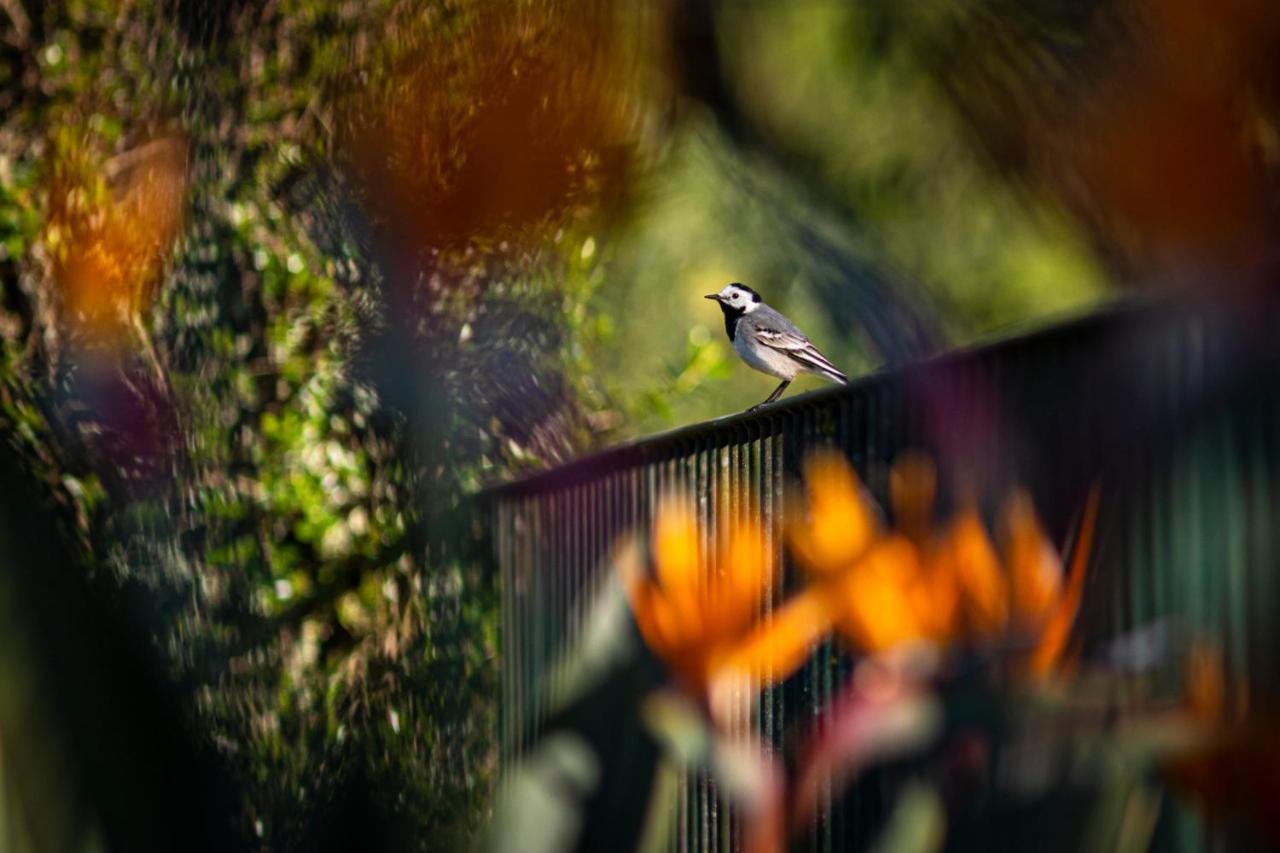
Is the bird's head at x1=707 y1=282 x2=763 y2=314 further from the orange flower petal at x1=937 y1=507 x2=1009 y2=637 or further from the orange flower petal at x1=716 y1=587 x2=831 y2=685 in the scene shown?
the orange flower petal at x1=937 y1=507 x2=1009 y2=637

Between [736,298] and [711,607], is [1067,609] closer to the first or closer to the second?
[711,607]

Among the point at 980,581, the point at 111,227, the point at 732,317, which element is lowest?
the point at 980,581

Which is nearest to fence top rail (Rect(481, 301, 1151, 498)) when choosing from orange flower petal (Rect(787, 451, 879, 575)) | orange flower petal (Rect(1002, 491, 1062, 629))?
orange flower petal (Rect(787, 451, 879, 575))

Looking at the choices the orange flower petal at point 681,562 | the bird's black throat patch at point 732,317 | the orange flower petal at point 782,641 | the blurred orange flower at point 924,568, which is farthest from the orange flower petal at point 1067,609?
the bird's black throat patch at point 732,317

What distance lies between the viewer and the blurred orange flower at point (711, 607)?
9.94 ft

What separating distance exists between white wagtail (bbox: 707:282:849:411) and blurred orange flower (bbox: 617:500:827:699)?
897 mm

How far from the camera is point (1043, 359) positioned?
236cm

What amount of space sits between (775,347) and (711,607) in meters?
1.37

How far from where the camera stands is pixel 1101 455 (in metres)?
2.25

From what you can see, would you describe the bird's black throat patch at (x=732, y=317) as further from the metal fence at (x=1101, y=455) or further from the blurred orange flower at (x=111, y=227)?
the blurred orange flower at (x=111, y=227)

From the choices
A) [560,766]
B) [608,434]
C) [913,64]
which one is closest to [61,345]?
[608,434]

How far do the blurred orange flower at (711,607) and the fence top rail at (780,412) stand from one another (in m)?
0.17

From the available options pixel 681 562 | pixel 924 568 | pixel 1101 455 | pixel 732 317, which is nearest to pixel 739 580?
pixel 681 562

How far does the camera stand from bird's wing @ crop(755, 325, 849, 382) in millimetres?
4277
